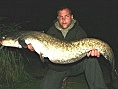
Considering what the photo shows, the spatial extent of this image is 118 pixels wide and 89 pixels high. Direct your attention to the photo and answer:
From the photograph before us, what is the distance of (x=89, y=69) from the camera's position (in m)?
4.66

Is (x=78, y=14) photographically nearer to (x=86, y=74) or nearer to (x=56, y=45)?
(x=86, y=74)

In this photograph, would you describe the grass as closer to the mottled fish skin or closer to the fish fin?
the mottled fish skin

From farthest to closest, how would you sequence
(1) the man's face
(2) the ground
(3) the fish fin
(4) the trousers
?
(2) the ground
(1) the man's face
(4) the trousers
(3) the fish fin

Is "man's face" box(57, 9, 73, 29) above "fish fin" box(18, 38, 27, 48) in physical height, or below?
above

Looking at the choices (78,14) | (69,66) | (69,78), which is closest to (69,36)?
(69,66)

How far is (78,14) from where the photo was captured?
Result: 63.7 ft

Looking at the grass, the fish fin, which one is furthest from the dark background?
the fish fin

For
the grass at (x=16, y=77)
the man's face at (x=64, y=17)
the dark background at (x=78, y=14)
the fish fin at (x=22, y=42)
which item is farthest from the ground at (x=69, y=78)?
the dark background at (x=78, y=14)

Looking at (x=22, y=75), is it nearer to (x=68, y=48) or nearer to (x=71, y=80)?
(x=71, y=80)

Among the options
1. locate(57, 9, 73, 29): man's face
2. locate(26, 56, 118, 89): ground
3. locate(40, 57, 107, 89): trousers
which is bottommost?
locate(26, 56, 118, 89): ground

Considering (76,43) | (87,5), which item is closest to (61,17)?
(76,43)

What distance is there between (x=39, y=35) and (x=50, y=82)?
3.17 ft

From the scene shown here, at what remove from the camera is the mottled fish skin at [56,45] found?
4.20 metres

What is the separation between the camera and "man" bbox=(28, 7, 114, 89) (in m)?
4.65
